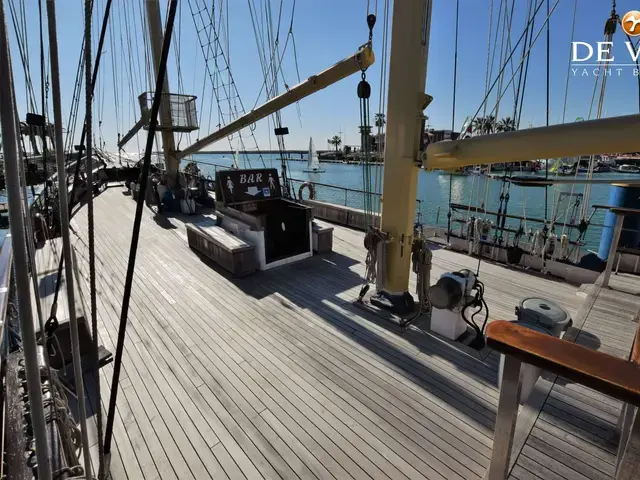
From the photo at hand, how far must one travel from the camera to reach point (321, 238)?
6996 millimetres

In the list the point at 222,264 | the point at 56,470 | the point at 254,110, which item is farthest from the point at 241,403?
the point at 254,110

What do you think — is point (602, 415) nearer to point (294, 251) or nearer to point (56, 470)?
point (56, 470)

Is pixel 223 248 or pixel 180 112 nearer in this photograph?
pixel 223 248

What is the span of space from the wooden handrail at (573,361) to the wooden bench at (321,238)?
5.55 meters

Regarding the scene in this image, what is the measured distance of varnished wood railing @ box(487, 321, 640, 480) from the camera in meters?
1.16

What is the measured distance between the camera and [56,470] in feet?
5.41

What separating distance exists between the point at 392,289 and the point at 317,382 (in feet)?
6.01

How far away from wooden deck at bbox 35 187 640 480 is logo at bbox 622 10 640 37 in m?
4.39

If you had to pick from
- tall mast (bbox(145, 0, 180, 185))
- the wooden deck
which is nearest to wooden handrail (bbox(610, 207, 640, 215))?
the wooden deck

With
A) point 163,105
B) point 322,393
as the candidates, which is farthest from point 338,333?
point 163,105

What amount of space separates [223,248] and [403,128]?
390 cm

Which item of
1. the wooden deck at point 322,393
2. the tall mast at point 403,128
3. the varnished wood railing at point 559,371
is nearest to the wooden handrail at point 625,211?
the wooden deck at point 322,393

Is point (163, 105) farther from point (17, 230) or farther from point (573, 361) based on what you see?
point (573, 361)

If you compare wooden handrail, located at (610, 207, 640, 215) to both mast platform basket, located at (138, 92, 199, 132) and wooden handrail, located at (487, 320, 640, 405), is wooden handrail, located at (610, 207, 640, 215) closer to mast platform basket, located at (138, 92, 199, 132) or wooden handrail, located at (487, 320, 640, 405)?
wooden handrail, located at (487, 320, 640, 405)
